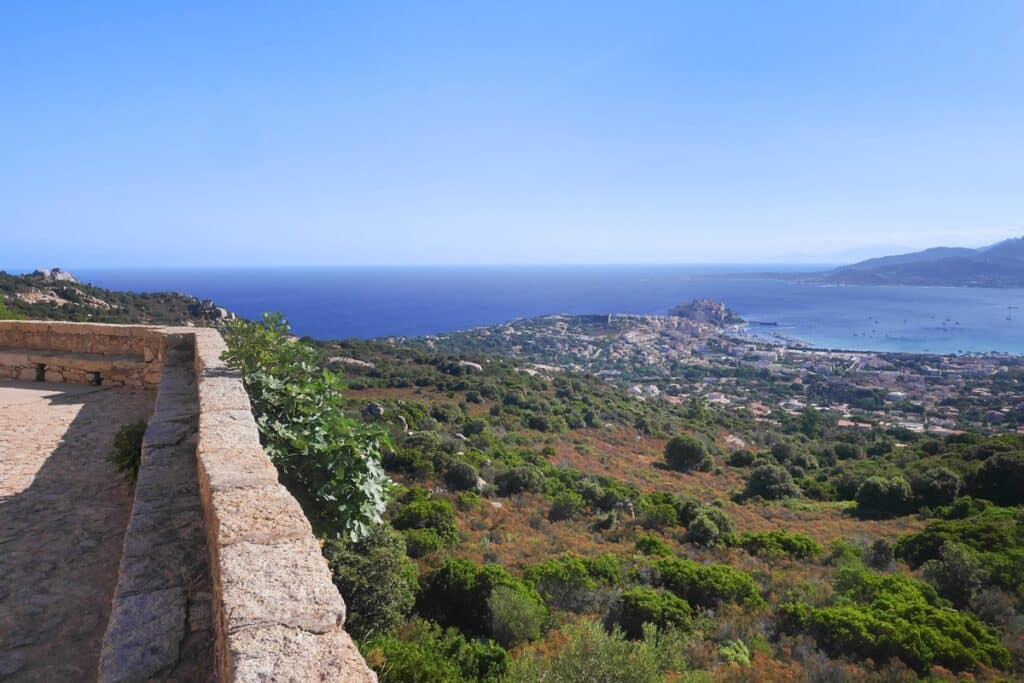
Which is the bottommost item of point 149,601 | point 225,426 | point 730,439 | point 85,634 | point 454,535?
point 730,439

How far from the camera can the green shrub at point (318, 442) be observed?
3.30 m

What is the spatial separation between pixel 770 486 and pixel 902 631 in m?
13.0

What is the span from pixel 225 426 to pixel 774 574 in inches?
365

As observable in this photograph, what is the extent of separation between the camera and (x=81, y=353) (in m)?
7.05

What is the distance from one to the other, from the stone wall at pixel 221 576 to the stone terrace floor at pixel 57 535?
48cm

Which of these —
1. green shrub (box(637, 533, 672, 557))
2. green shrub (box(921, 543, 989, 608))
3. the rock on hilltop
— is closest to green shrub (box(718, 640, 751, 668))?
green shrub (box(637, 533, 672, 557))

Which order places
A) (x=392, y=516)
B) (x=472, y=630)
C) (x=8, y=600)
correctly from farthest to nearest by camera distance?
(x=392, y=516) < (x=472, y=630) < (x=8, y=600)

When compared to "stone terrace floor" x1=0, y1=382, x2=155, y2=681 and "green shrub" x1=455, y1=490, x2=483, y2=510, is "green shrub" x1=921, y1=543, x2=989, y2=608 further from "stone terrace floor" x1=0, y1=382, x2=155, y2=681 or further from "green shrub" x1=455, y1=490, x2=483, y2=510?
"stone terrace floor" x1=0, y1=382, x2=155, y2=681

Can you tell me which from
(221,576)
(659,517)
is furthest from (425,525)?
(221,576)

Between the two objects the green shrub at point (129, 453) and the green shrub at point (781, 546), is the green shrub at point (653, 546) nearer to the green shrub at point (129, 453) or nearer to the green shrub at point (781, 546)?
the green shrub at point (781, 546)

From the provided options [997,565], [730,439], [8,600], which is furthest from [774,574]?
[730,439]

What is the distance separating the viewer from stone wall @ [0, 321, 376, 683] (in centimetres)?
157

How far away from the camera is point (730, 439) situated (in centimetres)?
3080

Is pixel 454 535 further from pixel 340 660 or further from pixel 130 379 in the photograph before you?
pixel 340 660
